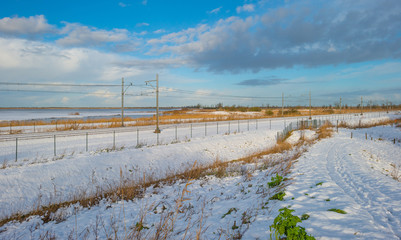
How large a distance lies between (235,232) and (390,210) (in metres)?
4.55

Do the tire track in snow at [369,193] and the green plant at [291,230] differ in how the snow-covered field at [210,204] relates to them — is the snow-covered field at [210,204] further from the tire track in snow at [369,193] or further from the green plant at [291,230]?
the green plant at [291,230]

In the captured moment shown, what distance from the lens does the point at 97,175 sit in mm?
13766

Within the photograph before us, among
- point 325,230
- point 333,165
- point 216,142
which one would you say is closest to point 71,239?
point 325,230

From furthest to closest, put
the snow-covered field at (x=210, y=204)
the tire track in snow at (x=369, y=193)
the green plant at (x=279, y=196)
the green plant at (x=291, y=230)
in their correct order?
the green plant at (x=279, y=196) < the tire track in snow at (x=369, y=193) < the snow-covered field at (x=210, y=204) < the green plant at (x=291, y=230)

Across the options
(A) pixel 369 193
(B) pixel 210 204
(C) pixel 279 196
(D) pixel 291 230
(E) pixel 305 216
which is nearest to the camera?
(D) pixel 291 230

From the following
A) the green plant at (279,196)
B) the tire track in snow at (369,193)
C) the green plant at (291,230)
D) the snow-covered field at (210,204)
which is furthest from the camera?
the green plant at (279,196)

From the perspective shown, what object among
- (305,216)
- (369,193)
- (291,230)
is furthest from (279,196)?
(369,193)

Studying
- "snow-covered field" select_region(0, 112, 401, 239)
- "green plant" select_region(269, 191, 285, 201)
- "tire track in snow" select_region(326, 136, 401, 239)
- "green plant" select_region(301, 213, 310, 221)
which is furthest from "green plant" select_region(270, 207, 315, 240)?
"green plant" select_region(269, 191, 285, 201)

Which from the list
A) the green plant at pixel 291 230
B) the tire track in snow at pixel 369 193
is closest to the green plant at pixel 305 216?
the green plant at pixel 291 230

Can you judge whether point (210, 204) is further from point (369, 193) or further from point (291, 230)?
point (369, 193)

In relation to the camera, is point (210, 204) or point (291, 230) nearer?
point (291, 230)

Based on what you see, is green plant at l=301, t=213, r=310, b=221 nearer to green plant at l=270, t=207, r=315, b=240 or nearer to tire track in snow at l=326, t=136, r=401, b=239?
green plant at l=270, t=207, r=315, b=240

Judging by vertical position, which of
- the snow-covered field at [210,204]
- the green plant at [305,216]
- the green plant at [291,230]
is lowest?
the snow-covered field at [210,204]

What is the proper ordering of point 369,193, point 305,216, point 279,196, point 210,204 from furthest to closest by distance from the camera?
point 210,204 < point 369,193 < point 279,196 < point 305,216
